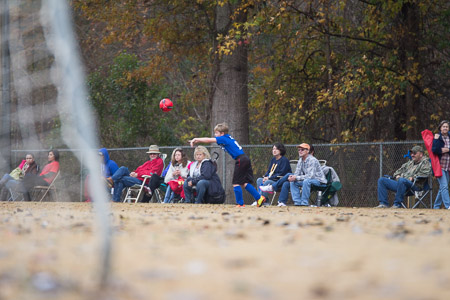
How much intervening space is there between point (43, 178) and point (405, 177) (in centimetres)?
841

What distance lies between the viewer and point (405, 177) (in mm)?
14602

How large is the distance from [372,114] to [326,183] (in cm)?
554

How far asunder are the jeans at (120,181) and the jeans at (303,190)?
3.86 m

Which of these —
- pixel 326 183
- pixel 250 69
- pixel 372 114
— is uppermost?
pixel 250 69

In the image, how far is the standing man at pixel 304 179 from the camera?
14422mm

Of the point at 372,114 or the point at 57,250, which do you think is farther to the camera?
the point at 372,114

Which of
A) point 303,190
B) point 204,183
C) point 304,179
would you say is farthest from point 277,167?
point 204,183

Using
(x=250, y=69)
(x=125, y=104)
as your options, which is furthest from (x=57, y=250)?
(x=250, y=69)

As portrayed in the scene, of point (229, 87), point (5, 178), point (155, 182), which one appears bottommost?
point (155, 182)

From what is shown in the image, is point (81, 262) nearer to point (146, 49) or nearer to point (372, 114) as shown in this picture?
point (372, 114)

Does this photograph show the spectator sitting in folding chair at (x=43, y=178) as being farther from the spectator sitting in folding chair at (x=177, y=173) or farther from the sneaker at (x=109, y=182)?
the spectator sitting in folding chair at (x=177, y=173)

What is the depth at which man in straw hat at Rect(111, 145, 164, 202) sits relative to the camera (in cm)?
1647

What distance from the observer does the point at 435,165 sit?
13.6 metres

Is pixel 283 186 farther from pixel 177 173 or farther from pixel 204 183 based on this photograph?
pixel 177 173
